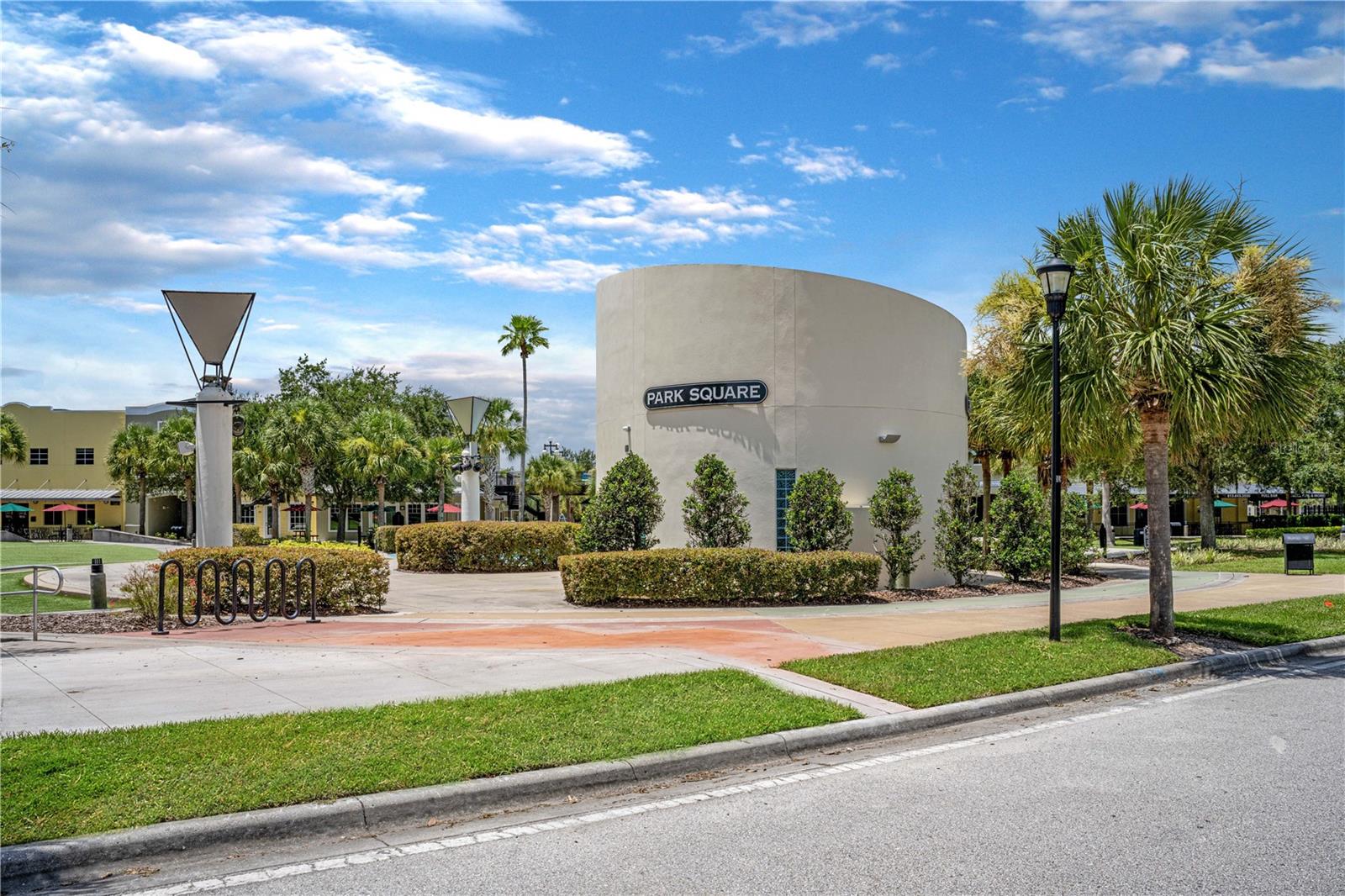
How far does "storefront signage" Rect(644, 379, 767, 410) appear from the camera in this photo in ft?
63.9

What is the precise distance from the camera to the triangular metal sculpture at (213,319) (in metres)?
15.7

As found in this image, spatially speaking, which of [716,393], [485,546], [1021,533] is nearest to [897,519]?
[1021,533]

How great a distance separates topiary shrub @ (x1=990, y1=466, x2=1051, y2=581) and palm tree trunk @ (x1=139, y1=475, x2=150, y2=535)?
52577 millimetres

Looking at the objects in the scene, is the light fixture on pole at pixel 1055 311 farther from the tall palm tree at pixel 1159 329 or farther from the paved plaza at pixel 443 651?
A: the paved plaza at pixel 443 651

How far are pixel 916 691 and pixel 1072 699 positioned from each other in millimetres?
1815

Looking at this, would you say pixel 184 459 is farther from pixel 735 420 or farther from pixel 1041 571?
pixel 1041 571

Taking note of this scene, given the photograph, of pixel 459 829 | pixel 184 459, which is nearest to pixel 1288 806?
pixel 459 829

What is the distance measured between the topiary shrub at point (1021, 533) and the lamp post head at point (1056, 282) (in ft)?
33.8

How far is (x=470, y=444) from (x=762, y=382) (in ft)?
49.6

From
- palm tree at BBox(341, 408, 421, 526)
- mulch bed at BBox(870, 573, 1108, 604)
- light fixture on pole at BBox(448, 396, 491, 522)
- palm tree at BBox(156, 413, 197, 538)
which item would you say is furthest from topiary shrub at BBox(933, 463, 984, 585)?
palm tree at BBox(156, 413, 197, 538)

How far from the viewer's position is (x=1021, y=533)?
2106 cm

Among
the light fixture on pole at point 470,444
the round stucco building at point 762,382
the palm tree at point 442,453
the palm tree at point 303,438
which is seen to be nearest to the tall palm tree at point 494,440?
the palm tree at point 442,453

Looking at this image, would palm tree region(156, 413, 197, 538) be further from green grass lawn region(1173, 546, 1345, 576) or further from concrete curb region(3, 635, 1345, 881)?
concrete curb region(3, 635, 1345, 881)

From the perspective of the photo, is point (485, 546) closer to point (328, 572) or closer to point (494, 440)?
point (328, 572)
